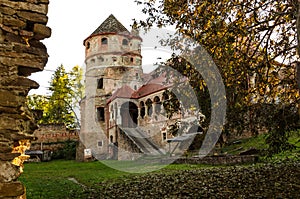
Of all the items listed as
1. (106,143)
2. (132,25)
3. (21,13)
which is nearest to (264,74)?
(132,25)

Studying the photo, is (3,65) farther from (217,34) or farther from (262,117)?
(262,117)

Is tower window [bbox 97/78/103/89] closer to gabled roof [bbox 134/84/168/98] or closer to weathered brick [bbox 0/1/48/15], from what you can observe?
gabled roof [bbox 134/84/168/98]

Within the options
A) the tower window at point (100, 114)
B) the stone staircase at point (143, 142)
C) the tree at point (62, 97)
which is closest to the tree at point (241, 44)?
the stone staircase at point (143, 142)

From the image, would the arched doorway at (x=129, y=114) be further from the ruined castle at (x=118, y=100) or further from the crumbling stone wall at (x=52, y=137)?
the crumbling stone wall at (x=52, y=137)

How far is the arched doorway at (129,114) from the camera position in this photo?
124 feet

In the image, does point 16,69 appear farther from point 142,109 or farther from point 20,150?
point 142,109

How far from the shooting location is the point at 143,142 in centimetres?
3142

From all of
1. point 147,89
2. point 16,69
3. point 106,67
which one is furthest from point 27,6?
point 106,67

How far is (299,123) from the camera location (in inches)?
364

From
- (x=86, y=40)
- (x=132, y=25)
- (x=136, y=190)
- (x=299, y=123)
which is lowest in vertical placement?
(x=136, y=190)

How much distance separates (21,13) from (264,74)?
7.10 metres

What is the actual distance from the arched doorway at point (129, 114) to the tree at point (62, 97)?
13.9 meters

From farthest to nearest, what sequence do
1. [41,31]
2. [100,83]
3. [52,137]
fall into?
[100,83]
[52,137]
[41,31]

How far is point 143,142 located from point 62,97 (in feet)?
68.8
